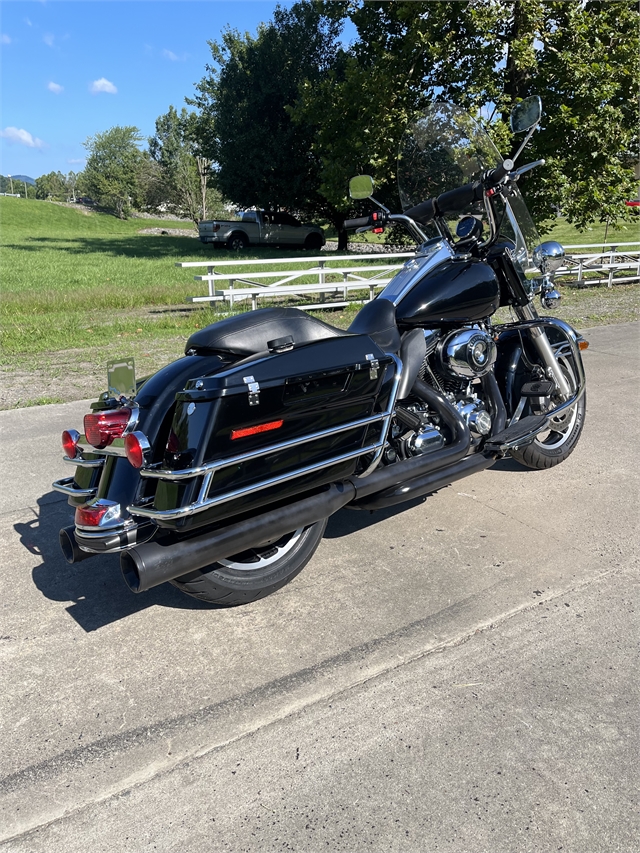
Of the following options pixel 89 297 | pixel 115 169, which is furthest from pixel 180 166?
pixel 89 297

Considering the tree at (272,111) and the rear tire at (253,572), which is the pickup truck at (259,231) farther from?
the rear tire at (253,572)

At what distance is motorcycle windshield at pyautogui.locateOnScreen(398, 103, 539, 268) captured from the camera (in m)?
3.98

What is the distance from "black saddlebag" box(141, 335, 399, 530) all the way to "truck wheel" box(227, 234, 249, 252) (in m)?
28.4

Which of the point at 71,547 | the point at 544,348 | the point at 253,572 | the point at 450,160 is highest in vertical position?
the point at 450,160

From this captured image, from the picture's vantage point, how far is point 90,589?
3.04 metres

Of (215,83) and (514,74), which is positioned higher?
(215,83)

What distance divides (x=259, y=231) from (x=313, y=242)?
2.86m

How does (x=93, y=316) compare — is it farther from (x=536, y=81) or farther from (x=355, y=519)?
(x=536, y=81)

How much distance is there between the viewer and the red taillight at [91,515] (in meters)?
2.44

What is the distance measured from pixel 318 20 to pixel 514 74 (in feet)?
59.8

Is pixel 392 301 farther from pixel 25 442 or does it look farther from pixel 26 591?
pixel 25 442

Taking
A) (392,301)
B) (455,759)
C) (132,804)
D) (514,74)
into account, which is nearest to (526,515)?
(392,301)

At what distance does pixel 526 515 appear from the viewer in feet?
12.4

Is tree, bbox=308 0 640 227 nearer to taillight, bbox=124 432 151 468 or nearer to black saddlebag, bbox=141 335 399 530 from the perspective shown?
black saddlebag, bbox=141 335 399 530
